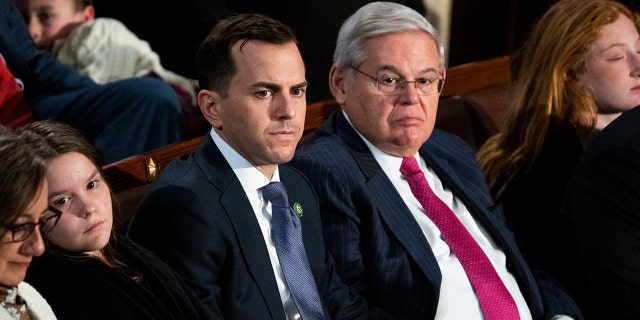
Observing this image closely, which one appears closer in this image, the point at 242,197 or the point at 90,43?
the point at 242,197

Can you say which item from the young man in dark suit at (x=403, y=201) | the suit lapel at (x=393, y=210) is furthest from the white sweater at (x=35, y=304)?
the suit lapel at (x=393, y=210)

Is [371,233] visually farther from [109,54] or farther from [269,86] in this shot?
[109,54]

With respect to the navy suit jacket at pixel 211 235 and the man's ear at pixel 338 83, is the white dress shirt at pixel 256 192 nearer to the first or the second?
the navy suit jacket at pixel 211 235

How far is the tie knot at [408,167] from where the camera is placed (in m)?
2.15

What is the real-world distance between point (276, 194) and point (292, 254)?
0.10 metres

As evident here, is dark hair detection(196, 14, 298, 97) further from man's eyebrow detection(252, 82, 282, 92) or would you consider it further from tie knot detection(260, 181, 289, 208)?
tie knot detection(260, 181, 289, 208)

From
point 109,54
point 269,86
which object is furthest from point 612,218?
point 109,54

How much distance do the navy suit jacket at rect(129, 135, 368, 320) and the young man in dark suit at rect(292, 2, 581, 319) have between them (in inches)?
9.6

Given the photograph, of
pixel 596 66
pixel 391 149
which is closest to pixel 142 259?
pixel 391 149

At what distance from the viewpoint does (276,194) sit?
71.2 inches

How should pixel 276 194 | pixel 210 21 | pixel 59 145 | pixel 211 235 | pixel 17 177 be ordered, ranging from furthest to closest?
1. pixel 210 21
2. pixel 276 194
3. pixel 211 235
4. pixel 59 145
5. pixel 17 177

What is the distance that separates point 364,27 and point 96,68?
3.19ft

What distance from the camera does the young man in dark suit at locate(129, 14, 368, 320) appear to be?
1705 millimetres

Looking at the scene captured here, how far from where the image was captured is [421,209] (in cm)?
213
